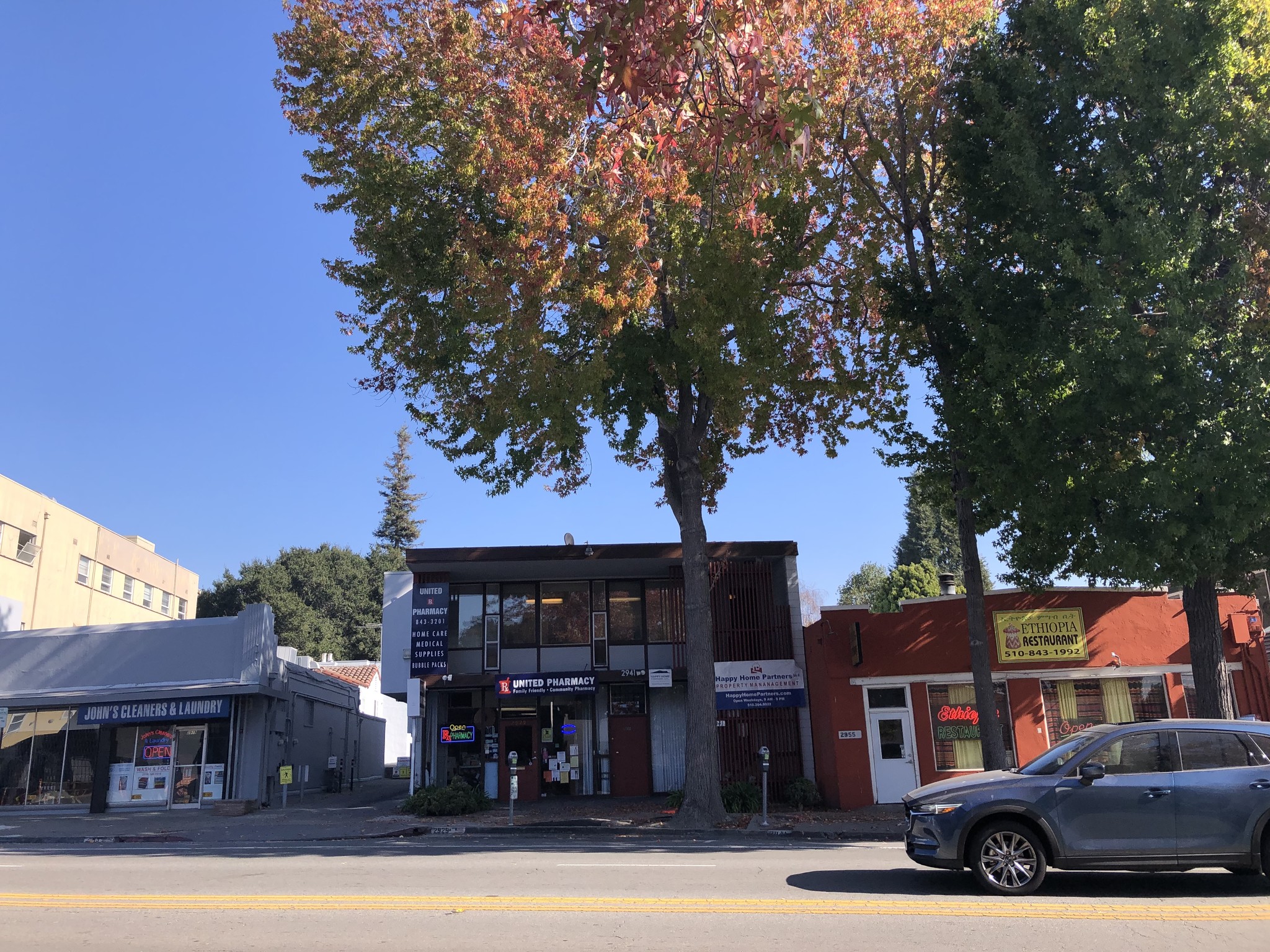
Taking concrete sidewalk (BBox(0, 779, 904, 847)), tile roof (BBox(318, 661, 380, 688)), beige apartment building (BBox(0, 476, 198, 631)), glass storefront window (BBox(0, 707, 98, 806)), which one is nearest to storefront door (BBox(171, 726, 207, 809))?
concrete sidewalk (BBox(0, 779, 904, 847))

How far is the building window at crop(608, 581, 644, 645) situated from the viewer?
25.7 metres

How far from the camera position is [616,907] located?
821cm

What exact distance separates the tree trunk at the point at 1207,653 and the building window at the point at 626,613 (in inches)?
548

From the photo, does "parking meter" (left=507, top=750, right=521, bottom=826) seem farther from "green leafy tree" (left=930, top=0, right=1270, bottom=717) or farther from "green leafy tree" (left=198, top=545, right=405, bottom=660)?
"green leafy tree" (left=198, top=545, right=405, bottom=660)

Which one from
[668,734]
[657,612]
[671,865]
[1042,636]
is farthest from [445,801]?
[1042,636]

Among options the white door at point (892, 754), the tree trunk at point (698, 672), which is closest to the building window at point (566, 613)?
the tree trunk at point (698, 672)

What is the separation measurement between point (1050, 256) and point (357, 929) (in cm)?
1397

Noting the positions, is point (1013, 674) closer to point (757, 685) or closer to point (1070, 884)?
point (757, 685)

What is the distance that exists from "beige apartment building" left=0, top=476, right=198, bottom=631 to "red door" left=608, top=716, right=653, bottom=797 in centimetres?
1696

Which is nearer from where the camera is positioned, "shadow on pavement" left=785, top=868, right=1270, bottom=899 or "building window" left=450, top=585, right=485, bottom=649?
"shadow on pavement" left=785, top=868, right=1270, bottom=899

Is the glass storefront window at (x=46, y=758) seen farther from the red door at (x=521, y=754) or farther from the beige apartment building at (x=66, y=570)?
the red door at (x=521, y=754)

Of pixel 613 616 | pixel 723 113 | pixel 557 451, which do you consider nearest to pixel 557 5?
pixel 723 113

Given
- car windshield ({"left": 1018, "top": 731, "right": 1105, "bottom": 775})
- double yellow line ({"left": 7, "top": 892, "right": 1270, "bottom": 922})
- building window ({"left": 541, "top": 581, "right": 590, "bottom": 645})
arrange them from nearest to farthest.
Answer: double yellow line ({"left": 7, "top": 892, "right": 1270, "bottom": 922}) < car windshield ({"left": 1018, "top": 731, "right": 1105, "bottom": 775}) < building window ({"left": 541, "top": 581, "right": 590, "bottom": 645})

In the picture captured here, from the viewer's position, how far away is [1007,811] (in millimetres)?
8453
